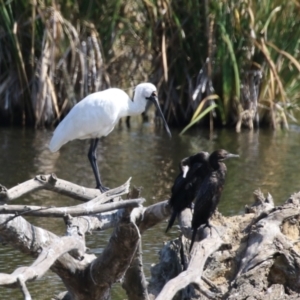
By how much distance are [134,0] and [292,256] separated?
37.6 ft

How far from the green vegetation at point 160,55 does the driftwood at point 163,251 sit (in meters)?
9.65

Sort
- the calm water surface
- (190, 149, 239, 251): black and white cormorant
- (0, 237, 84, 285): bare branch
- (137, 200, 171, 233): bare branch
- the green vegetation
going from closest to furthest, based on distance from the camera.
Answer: (0, 237, 84, 285): bare branch → (190, 149, 239, 251): black and white cormorant → (137, 200, 171, 233): bare branch → the calm water surface → the green vegetation

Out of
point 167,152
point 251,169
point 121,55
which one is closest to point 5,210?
point 251,169

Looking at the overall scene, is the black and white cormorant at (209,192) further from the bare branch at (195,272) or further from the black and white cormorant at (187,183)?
the bare branch at (195,272)

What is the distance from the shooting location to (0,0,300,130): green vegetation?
16094 mm

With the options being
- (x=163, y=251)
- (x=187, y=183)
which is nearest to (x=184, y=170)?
(x=187, y=183)

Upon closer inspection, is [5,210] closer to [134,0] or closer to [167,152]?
[167,152]

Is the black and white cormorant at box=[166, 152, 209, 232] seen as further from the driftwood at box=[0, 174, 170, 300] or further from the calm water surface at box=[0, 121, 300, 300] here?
the calm water surface at box=[0, 121, 300, 300]

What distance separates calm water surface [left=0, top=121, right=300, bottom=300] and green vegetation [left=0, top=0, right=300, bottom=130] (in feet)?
1.89

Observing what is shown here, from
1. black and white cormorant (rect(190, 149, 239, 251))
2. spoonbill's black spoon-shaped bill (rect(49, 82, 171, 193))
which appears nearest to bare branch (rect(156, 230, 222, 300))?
black and white cormorant (rect(190, 149, 239, 251))

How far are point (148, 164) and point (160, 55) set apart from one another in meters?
3.90

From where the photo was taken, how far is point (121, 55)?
56.6ft

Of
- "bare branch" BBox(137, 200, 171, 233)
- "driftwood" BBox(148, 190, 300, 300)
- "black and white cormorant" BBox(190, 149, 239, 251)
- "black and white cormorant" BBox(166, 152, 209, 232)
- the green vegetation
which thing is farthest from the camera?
the green vegetation

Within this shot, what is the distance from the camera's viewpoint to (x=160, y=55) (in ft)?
56.3
